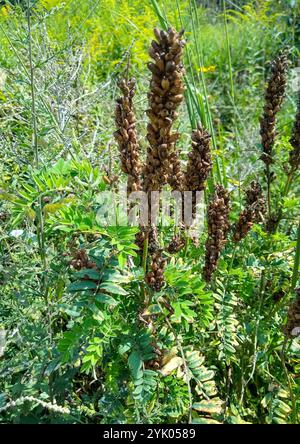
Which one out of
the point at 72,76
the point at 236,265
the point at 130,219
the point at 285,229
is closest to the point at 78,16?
the point at 72,76

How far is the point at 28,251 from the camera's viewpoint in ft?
4.04

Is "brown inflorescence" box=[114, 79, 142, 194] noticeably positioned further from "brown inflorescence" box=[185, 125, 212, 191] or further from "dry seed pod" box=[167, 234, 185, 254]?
"dry seed pod" box=[167, 234, 185, 254]

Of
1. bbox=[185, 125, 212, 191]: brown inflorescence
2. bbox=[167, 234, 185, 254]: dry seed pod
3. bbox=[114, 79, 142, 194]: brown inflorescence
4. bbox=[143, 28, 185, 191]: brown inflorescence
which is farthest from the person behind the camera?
bbox=[167, 234, 185, 254]: dry seed pod

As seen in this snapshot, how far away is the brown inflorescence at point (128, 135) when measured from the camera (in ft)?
2.76

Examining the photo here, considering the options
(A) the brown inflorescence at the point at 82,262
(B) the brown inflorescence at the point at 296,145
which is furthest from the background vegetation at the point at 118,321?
(B) the brown inflorescence at the point at 296,145

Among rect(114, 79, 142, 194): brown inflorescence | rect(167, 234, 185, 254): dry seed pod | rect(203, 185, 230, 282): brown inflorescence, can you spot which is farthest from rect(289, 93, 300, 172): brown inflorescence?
rect(114, 79, 142, 194): brown inflorescence

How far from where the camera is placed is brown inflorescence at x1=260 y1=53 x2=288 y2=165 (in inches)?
45.3

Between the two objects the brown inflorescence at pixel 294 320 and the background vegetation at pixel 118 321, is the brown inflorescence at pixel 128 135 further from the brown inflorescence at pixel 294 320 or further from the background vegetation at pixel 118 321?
the brown inflorescence at pixel 294 320

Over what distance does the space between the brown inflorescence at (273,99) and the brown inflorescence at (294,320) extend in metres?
0.42

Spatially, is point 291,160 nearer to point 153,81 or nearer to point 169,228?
point 169,228

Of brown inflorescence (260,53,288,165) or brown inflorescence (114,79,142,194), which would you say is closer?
brown inflorescence (114,79,142,194)

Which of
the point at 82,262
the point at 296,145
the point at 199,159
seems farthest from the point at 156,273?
the point at 296,145

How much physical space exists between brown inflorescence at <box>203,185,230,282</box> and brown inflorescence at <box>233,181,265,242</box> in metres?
0.05

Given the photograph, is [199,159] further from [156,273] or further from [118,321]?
[118,321]
